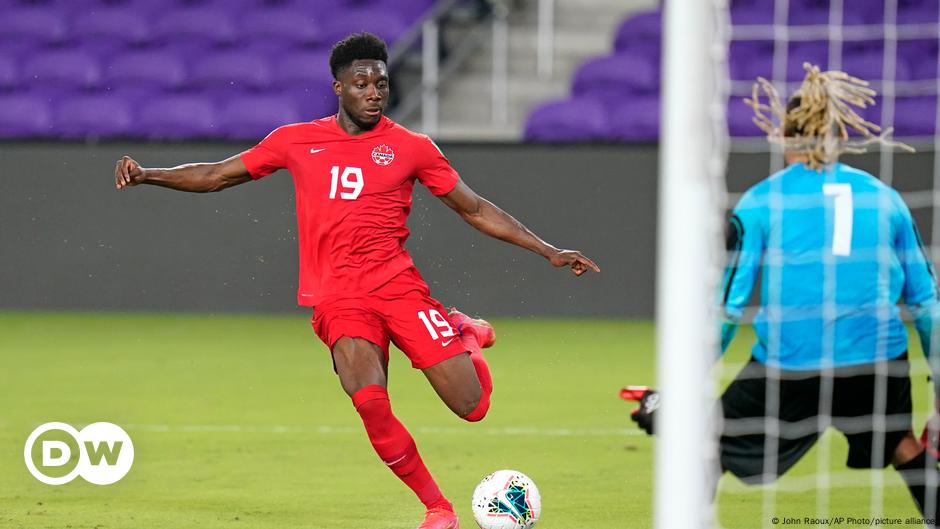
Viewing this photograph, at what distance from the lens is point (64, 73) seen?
15266 millimetres

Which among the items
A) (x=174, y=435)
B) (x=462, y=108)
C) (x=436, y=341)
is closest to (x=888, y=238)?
(x=436, y=341)

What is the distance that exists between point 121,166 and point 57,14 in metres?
10.6

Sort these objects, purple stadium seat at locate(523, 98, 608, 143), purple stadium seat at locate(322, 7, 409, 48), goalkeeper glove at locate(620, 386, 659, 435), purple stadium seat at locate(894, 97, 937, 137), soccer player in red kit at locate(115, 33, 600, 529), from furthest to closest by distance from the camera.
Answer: purple stadium seat at locate(322, 7, 409, 48) → purple stadium seat at locate(523, 98, 608, 143) → purple stadium seat at locate(894, 97, 937, 137) → soccer player in red kit at locate(115, 33, 600, 529) → goalkeeper glove at locate(620, 386, 659, 435)

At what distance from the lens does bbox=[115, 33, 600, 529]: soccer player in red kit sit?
5.89 m

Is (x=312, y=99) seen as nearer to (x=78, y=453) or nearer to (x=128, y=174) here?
(x=78, y=453)

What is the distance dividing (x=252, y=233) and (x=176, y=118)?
1941 mm

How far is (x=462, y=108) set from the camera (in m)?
15.6

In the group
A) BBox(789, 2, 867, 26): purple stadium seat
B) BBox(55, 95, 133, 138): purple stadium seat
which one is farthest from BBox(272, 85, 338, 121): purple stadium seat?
BBox(789, 2, 867, 26): purple stadium seat

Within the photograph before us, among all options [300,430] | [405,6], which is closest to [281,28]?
[405,6]

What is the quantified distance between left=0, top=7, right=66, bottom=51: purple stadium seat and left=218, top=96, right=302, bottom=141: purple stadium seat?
7.52 feet

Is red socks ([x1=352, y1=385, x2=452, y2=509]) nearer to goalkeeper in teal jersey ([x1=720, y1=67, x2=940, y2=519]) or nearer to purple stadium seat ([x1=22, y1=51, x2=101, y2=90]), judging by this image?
goalkeeper in teal jersey ([x1=720, y1=67, x2=940, y2=519])

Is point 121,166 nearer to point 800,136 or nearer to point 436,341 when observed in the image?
point 436,341

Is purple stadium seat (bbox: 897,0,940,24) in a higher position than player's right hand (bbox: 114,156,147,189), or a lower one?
higher

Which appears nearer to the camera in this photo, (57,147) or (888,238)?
(888,238)
